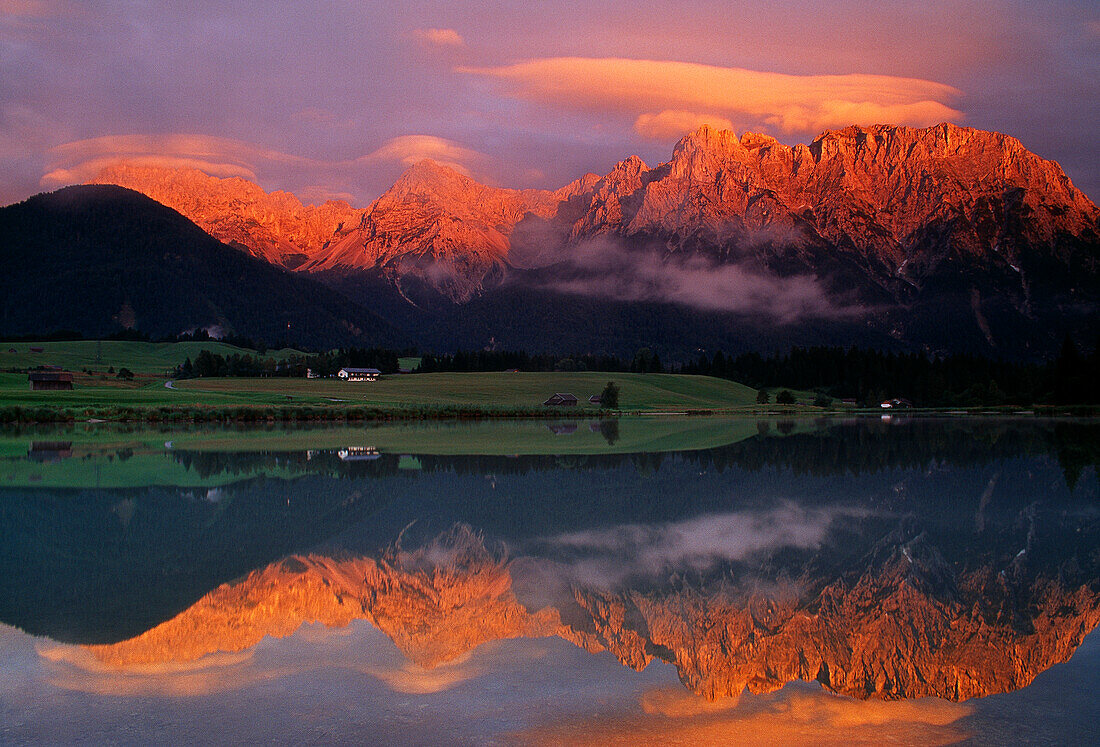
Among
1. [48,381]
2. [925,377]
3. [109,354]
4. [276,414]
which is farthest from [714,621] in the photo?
[109,354]

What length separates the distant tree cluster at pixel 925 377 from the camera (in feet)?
378

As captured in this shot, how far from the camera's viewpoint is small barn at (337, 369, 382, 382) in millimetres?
138212

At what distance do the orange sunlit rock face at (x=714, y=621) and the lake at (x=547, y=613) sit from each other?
0.17ft

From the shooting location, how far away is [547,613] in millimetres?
12891

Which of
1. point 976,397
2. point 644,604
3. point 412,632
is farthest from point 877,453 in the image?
point 976,397

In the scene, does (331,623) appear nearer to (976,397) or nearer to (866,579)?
(866,579)

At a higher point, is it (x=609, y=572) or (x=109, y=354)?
(x=109, y=354)

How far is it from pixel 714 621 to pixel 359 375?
13823 centimetres

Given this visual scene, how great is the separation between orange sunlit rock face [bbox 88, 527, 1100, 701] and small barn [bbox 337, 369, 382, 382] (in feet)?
406

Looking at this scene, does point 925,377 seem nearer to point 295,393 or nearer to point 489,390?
point 489,390

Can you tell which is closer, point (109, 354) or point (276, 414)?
point (276, 414)

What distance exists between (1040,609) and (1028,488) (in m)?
16.7

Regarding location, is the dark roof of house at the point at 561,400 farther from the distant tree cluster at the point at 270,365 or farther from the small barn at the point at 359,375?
the distant tree cluster at the point at 270,365

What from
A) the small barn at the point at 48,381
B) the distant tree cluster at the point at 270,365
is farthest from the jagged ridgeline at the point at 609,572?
the distant tree cluster at the point at 270,365
